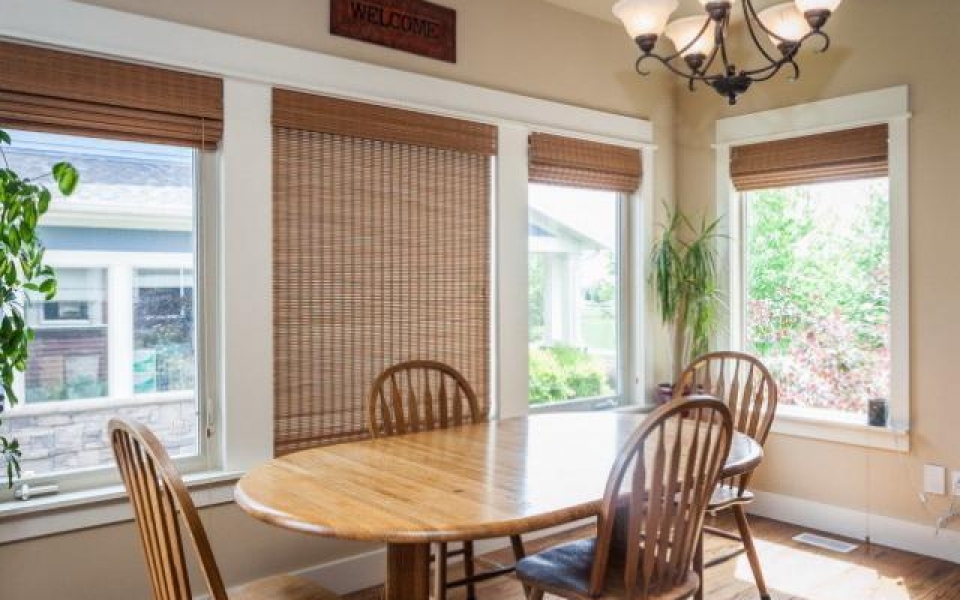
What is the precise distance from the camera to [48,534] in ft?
7.83

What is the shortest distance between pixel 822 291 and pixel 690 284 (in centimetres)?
68

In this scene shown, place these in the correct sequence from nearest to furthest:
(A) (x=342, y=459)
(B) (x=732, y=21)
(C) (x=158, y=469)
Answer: (C) (x=158, y=469)
(A) (x=342, y=459)
(B) (x=732, y=21)

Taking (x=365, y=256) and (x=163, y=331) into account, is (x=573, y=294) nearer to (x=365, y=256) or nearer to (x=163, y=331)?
(x=365, y=256)

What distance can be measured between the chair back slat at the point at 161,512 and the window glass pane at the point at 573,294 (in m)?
2.42

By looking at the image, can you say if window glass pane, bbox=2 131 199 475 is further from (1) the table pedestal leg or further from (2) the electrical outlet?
(2) the electrical outlet

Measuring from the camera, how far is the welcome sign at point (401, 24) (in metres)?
3.09

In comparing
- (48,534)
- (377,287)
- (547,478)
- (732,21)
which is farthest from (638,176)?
(48,534)

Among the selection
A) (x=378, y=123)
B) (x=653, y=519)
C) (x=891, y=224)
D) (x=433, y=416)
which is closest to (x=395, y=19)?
(x=378, y=123)

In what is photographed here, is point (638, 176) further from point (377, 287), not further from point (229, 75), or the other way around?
point (229, 75)

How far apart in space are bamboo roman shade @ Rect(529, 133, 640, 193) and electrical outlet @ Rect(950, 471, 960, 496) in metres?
2.12

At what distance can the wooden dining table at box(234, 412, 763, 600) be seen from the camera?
1.57 metres

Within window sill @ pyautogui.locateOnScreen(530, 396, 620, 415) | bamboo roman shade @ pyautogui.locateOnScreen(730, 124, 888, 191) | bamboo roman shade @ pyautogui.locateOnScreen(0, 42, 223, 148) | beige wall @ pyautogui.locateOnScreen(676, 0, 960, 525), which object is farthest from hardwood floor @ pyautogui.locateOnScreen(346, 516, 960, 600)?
bamboo roman shade @ pyautogui.locateOnScreen(0, 42, 223, 148)

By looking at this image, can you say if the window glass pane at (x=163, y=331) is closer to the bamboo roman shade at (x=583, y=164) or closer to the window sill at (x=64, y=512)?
the window sill at (x=64, y=512)

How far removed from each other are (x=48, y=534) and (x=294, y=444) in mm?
887
